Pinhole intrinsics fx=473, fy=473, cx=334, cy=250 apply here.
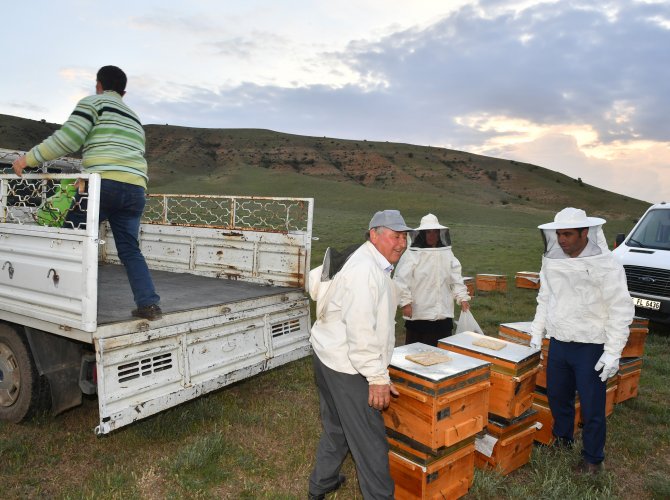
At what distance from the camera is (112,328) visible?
3.68m

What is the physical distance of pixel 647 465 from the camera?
4480 mm

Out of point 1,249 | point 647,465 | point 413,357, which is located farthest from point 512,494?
point 1,249

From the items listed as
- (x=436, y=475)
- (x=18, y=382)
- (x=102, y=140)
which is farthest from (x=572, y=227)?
(x=18, y=382)

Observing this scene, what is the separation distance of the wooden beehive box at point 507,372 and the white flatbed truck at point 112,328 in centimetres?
192

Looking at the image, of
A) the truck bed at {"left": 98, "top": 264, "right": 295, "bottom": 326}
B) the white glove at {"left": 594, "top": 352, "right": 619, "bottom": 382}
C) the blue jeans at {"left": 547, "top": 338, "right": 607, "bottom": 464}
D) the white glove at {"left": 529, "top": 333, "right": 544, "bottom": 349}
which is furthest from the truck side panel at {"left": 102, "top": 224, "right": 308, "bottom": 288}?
the white glove at {"left": 594, "top": 352, "right": 619, "bottom": 382}

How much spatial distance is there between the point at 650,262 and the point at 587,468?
5971 millimetres

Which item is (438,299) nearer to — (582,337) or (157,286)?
(582,337)

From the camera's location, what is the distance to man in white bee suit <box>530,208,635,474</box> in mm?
3916

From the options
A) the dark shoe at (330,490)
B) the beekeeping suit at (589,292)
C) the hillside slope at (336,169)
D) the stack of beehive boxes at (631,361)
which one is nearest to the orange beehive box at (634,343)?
the stack of beehive boxes at (631,361)

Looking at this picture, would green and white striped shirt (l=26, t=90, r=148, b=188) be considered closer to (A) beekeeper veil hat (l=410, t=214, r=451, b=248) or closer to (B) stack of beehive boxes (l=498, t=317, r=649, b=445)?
(A) beekeeper veil hat (l=410, t=214, r=451, b=248)

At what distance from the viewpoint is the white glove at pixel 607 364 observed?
3.88 metres

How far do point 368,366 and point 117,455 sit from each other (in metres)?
2.61

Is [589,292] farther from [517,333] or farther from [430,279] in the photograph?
[430,279]

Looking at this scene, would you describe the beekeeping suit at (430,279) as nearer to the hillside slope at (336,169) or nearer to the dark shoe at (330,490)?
the dark shoe at (330,490)
